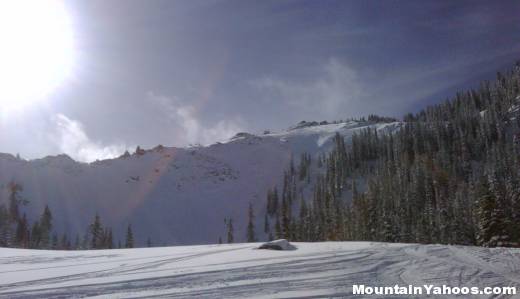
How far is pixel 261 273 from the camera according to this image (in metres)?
14.4

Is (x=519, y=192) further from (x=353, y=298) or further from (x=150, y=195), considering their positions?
(x=150, y=195)

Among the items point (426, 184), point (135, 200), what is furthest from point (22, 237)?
point (426, 184)

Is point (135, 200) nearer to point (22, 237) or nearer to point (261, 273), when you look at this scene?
point (22, 237)

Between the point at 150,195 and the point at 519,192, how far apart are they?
15118cm

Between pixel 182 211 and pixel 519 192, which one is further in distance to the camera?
pixel 182 211

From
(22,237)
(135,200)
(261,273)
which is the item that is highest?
(135,200)

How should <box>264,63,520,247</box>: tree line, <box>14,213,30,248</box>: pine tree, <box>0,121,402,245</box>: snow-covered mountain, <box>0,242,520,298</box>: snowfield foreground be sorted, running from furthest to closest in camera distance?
1. <box>0,121,402,245</box>: snow-covered mountain
2. <box>14,213,30,248</box>: pine tree
3. <box>264,63,520,247</box>: tree line
4. <box>0,242,520,298</box>: snowfield foreground

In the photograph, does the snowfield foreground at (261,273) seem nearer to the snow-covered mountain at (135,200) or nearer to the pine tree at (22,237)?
the pine tree at (22,237)

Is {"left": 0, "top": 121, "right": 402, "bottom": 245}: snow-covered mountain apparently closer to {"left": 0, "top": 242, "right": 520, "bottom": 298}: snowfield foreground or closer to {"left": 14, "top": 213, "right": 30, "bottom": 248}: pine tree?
{"left": 14, "top": 213, "right": 30, "bottom": 248}: pine tree

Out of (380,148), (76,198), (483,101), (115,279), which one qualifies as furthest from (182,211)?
(115,279)

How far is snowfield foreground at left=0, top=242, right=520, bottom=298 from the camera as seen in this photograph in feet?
39.7

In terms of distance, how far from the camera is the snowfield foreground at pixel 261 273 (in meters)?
12.1

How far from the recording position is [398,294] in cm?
1196

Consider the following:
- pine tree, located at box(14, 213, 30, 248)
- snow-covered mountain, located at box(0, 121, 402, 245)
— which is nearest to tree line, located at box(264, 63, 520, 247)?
snow-covered mountain, located at box(0, 121, 402, 245)
